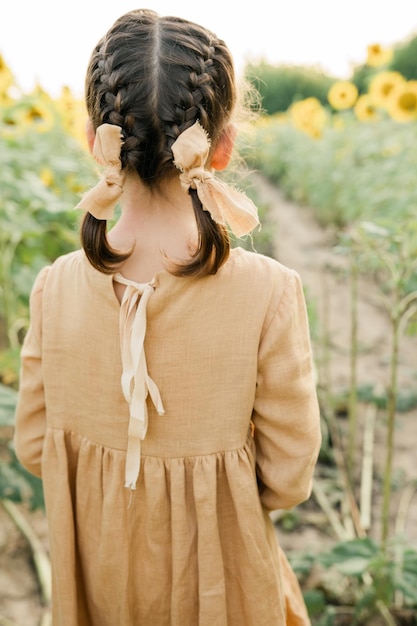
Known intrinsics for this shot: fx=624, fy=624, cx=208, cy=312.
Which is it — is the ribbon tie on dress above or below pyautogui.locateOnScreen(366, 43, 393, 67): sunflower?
below

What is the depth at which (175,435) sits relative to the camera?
987 mm

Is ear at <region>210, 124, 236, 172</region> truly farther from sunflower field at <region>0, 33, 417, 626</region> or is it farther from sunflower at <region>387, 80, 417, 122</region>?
sunflower at <region>387, 80, 417, 122</region>

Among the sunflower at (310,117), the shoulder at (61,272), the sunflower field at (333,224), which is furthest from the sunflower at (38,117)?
the sunflower at (310,117)

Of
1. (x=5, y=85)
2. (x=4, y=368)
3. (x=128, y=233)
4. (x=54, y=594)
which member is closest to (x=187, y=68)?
(x=128, y=233)

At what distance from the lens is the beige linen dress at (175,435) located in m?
0.94

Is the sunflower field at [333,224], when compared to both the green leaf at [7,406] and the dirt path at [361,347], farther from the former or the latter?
the dirt path at [361,347]

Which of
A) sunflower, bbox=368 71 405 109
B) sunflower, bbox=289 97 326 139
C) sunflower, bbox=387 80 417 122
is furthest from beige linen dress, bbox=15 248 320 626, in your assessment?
sunflower, bbox=289 97 326 139

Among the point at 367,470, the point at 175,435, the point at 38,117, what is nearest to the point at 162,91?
the point at 175,435

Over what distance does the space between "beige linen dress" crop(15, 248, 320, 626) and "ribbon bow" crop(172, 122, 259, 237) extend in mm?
99

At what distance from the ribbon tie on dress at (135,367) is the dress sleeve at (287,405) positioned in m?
0.18

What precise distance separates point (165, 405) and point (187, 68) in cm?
49

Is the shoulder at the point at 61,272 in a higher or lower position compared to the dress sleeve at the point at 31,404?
higher

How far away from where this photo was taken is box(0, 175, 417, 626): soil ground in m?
1.73

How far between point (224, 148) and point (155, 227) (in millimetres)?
155
